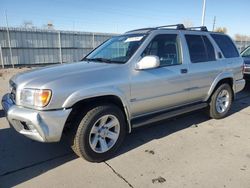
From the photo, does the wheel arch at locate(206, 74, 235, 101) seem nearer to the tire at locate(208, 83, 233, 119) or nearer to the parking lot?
the tire at locate(208, 83, 233, 119)

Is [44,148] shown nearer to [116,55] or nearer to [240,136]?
[116,55]

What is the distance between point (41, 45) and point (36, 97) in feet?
45.3

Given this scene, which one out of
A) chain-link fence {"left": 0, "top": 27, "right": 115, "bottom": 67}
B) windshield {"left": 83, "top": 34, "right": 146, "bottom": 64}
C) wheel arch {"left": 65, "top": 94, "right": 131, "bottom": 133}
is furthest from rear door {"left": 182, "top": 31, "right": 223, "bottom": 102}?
chain-link fence {"left": 0, "top": 27, "right": 115, "bottom": 67}

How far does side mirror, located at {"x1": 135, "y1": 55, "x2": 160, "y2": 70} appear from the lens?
3.41 m

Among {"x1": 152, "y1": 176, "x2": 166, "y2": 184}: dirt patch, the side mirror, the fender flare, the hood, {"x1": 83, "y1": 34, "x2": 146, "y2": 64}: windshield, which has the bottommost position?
{"x1": 152, "y1": 176, "x2": 166, "y2": 184}: dirt patch

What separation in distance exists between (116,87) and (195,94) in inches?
76.0

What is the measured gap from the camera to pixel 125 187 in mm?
2781

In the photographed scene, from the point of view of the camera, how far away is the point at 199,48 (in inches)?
181

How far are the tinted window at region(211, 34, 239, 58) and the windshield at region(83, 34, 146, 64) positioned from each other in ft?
6.84

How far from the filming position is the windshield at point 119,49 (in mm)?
3707

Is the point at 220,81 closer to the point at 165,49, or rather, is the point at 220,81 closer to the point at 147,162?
the point at 165,49

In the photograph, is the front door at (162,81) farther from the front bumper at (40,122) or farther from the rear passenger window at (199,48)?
the front bumper at (40,122)

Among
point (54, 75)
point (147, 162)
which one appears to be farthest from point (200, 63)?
point (54, 75)

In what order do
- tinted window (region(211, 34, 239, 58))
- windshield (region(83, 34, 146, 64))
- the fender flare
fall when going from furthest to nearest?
1. tinted window (region(211, 34, 239, 58))
2. windshield (region(83, 34, 146, 64))
3. the fender flare
